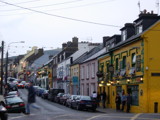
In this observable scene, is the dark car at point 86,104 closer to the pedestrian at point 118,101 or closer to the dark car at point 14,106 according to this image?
the pedestrian at point 118,101

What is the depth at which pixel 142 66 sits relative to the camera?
104ft

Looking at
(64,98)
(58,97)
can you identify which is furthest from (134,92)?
(58,97)

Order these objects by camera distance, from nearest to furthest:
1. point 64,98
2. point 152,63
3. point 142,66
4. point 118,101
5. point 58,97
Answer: point 152,63
point 142,66
point 118,101
point 64,98
point 58,97

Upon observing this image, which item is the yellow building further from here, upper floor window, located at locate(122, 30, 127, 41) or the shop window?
upper floor window, located at locate(122, 30, 127, 41)

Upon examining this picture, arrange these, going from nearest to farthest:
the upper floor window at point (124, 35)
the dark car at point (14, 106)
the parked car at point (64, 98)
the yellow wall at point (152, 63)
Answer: the dark car at point (14, 106)
the yellow wall at point (152, 63)
the upper floor window at point (124, 35)
the parked car at point (64, 98)

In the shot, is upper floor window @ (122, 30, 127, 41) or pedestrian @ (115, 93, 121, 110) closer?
pedestrian @ (115, 93, 121, 110)

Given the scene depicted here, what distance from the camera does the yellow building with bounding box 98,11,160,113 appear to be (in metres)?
31.3

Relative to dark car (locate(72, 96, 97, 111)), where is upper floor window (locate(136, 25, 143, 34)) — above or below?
above

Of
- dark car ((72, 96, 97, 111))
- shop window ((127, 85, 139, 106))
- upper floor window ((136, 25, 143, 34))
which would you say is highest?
upper floor window ((136, 25, 143, 34))

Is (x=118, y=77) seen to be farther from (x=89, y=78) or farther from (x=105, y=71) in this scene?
(x=89, y=78)

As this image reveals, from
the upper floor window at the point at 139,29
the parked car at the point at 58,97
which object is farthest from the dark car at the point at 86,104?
the parked car at the point at 58,97

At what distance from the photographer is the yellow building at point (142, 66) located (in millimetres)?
31266

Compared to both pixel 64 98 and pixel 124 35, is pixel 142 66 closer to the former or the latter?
pixel 124 35

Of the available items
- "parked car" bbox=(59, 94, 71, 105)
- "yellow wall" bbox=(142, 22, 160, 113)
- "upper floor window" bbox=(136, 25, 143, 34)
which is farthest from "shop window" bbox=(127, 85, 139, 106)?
"parked car" bbox=(59, 94, 71, 105)
